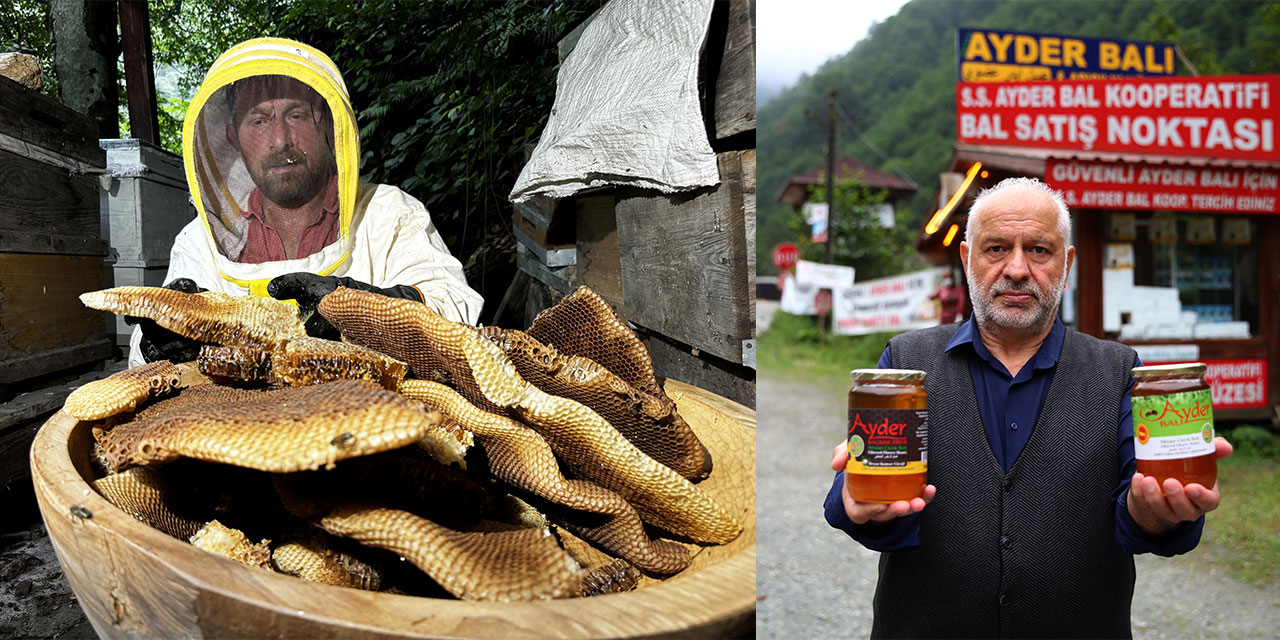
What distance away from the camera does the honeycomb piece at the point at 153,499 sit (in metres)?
0.88

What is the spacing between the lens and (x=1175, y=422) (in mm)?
937

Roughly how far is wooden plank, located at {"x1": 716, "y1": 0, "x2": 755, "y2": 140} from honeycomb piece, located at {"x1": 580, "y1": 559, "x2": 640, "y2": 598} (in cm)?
74

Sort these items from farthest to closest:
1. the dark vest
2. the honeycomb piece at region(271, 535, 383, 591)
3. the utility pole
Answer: the utility pole < the dark vest < the honeycomb piece at region(271, 535, 383, 591)

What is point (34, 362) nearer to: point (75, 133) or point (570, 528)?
point (75, 133)

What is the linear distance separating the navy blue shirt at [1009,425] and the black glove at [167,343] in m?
1.09

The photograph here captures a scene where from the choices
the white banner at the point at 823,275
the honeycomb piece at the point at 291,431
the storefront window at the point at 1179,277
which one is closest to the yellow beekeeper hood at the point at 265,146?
the honeycomb piece at the point at 291,431

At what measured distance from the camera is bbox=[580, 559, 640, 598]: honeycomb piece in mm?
888

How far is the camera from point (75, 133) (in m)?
1.66

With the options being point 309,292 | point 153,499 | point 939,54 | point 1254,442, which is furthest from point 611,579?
point 939,54

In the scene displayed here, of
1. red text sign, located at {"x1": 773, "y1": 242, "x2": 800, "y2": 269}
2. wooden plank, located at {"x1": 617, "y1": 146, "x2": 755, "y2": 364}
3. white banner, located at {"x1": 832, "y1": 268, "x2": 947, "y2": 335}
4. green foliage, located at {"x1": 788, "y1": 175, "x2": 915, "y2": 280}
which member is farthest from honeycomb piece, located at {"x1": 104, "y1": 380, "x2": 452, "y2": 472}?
red text sign, located at {"x1": 773, "y1": 242, "x2": 800, "y2": 269}

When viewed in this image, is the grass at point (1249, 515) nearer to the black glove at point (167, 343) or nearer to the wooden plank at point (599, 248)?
the wooden plank at point (599, 248)

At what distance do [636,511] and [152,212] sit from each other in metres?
1.36

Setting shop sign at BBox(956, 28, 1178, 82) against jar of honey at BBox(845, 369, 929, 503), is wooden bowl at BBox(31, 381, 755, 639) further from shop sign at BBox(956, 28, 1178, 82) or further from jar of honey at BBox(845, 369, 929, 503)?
shop sign at BBox(956, 28, 1178, 82)

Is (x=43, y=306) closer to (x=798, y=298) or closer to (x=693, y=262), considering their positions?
(x=693, y=262)
